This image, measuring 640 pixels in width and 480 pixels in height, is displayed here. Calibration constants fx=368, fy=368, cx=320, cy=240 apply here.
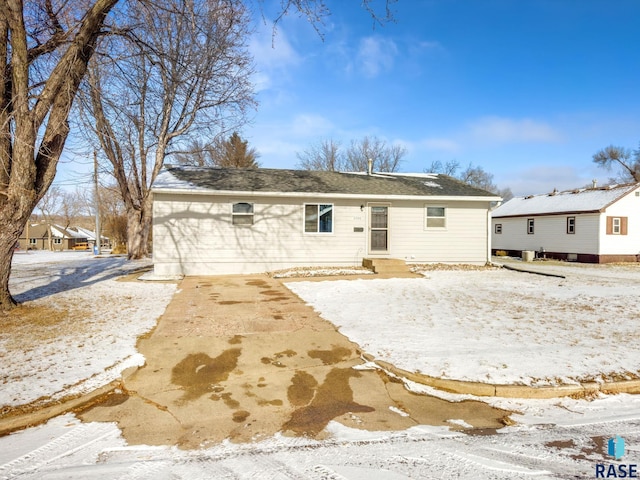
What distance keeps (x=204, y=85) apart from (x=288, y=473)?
19154 millimetres

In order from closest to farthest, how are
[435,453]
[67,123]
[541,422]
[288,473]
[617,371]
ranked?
[288,473] → [435,453] → [541,422] → [617,371] → [67,123]

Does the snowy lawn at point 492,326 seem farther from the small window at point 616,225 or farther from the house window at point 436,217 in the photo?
the small window at point 616,225

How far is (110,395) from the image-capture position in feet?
12.3

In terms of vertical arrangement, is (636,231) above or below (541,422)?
above

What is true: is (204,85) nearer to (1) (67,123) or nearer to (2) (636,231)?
(1) (67,123)

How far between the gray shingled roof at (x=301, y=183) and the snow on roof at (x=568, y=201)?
921cm

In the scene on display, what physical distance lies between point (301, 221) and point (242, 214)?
208cm

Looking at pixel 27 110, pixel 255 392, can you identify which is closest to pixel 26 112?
pixel 27 110

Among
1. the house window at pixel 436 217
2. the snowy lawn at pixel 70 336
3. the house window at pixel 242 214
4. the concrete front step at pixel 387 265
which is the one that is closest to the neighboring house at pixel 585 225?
the house window at pixel 436 217

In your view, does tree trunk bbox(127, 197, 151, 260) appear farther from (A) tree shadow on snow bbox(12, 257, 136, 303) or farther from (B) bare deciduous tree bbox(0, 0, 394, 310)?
(B) bare deciduous tree bbox(0, 0, 394, 310)

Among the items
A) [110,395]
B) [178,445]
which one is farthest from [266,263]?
[178,445]

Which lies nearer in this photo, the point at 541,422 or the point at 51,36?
the point at 541,422

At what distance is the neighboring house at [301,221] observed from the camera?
1216 cm

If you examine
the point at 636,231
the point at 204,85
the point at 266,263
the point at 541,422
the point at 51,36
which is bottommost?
the point at 541,422
